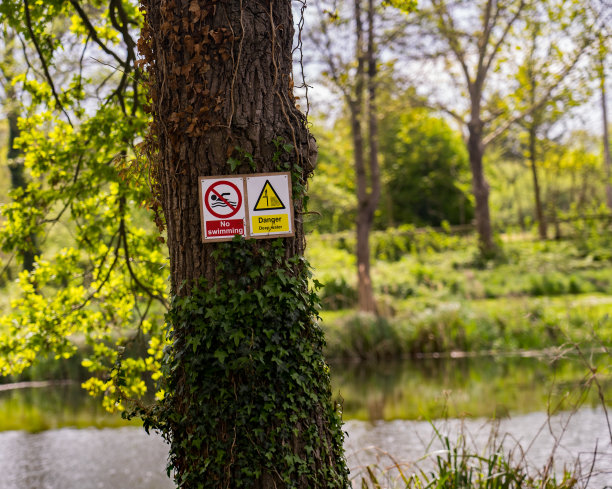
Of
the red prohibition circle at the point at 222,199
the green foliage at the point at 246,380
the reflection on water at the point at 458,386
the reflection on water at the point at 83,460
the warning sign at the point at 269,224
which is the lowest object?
the reflection on water at the point at 83,460

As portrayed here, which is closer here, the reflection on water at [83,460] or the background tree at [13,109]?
the background tree at [13,109]

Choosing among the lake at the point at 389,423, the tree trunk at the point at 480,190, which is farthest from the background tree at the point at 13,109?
the tree trunk at the point at 480,190

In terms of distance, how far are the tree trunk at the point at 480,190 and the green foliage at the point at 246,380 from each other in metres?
17.5

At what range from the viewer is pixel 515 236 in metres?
24.7

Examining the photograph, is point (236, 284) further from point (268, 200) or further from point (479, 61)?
point (479, 61)

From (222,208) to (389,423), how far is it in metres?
6.92

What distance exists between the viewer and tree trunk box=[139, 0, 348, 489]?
2.75m

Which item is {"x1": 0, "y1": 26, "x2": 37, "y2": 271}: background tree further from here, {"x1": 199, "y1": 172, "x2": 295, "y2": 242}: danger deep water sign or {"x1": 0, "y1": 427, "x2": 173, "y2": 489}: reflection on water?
{"x1": 199, "y1": 172, "x2": 295, "y2": 242}: danger deep water sign

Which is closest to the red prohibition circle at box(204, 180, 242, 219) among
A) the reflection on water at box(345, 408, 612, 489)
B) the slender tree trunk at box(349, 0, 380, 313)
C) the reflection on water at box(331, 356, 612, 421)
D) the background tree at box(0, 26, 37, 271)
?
the background tree at box(0, 26, 37, 271)

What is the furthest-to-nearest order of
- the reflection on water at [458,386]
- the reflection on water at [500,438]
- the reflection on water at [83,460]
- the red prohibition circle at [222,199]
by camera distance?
the reflection on water at [458,386]
the reflection on water at [83,460]
the reflection on water at [500,438]
the red prohibition circle at [222,199]

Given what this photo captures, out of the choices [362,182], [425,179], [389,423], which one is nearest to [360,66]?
[362,182]

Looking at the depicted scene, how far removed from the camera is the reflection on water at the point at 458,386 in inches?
366

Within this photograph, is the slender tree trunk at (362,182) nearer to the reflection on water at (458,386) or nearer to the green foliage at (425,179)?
the reflection on water at (458,386)

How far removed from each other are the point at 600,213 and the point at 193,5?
21474mm
